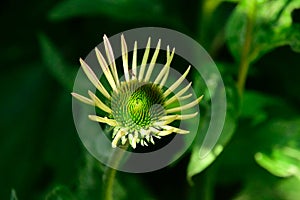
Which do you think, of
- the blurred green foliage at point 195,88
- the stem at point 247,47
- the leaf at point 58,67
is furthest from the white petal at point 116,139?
the leaf at point 58,67

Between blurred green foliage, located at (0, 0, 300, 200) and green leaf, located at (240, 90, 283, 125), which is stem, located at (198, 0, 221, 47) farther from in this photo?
green leaf, located at (240, 90, 283, 125)

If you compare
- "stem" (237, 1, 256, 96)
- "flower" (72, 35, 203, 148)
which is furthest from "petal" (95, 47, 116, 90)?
"stem" (237, 1, 256, 96)

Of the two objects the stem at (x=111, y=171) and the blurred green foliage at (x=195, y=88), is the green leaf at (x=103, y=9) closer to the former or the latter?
the blurred green foliage at (x=195, y=88)

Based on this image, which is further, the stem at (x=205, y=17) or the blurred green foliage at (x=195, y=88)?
the stem at (x=205, y=17)

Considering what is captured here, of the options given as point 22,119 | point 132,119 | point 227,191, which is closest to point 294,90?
point 227,191

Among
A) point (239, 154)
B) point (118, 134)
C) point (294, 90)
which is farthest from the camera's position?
point (294, 90)

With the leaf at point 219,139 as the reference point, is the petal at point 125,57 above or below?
above

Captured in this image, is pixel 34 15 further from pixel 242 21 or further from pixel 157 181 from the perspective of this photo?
pixel 242 21

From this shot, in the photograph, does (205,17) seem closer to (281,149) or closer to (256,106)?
(256,106)
